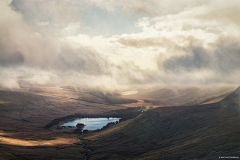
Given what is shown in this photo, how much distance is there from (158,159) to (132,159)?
30844 millimetres

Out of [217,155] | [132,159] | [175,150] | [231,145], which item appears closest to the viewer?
[217,155]

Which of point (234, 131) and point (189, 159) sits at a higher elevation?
point (234, 131)

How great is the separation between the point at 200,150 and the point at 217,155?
21.9 metres

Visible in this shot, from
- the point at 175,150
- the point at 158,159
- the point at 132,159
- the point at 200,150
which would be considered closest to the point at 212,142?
the point at 200,150

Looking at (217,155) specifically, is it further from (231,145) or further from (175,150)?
(175,150)

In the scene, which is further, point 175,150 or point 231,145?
point 175,150

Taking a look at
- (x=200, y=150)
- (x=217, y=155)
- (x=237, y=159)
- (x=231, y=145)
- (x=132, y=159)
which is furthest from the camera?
(x=132, y=159)

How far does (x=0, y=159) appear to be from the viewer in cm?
19775

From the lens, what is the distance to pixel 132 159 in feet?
648

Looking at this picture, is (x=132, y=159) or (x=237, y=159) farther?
(x=132, y=159)

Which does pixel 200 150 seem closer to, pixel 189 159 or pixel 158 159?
pixel 189 159

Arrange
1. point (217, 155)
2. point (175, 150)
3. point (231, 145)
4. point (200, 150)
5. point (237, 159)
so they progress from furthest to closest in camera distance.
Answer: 1. point (175, 150)
2. point (200, 150)
3. point (231, 145)
4. point (217, 155)
5. point (237, 159)

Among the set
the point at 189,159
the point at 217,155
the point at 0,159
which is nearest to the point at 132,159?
the point at 189,159

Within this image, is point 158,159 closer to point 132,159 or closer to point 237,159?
point 132,159
